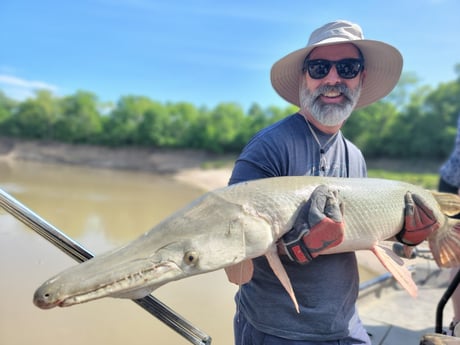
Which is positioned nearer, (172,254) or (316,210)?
(172,254)

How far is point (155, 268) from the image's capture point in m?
1.19

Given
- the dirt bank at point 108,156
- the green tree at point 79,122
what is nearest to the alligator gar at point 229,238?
the dirt bank at point 108,156

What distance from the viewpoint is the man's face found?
6.04ft

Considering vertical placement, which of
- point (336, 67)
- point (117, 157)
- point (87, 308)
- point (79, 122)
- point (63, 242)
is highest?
point (79, 122)

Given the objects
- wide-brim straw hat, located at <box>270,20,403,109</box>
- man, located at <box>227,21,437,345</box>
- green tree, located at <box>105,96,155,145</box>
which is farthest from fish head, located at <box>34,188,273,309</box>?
green tree, located at <box>105,96,155,145</box>

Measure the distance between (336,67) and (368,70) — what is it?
505 millimetres

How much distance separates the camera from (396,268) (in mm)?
1715

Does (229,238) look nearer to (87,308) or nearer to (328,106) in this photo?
(328,106)

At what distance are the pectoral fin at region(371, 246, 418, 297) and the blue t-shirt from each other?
0.15m

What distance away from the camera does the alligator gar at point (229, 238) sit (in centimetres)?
113

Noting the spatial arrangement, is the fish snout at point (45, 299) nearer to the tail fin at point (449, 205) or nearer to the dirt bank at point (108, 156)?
the tail fin at point (449, 205)

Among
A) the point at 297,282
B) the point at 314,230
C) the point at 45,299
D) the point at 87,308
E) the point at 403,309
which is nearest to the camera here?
the point at 45,299

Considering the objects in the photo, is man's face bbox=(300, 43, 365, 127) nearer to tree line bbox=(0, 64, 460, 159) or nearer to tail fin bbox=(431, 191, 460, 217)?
tail fin bbox=(431, 191, 460, 217)

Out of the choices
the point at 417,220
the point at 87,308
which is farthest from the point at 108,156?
the point at 417,220
